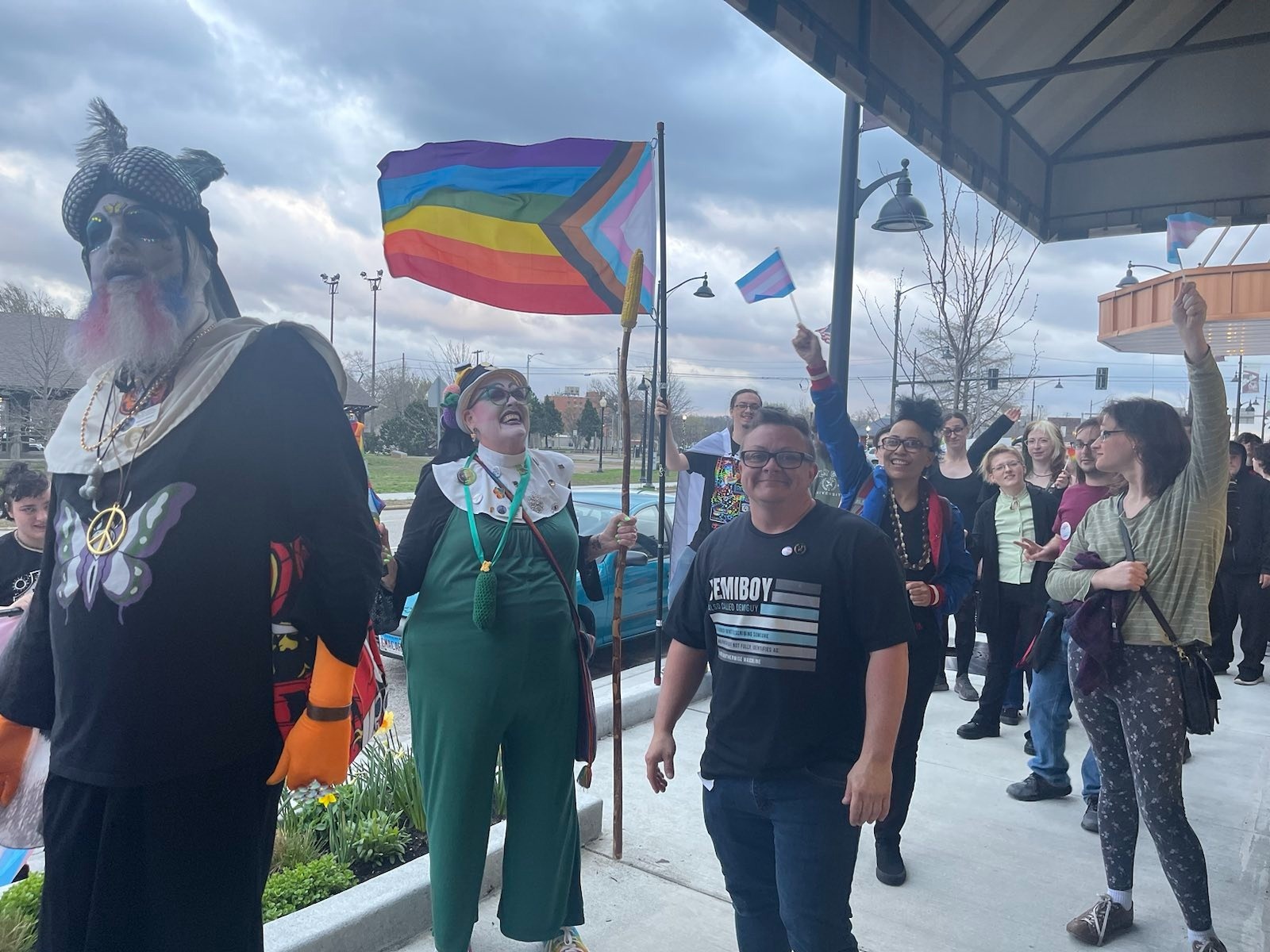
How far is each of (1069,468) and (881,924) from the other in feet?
13.4

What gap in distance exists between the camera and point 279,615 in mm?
1810

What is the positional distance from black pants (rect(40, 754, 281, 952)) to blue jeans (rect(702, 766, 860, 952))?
119 centimetres

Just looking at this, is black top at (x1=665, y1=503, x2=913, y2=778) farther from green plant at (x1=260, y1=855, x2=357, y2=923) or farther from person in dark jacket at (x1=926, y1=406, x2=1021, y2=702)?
person in dark jacket at (x1=926, y1=406, x2=1021, y2=702)

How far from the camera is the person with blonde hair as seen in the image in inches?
207

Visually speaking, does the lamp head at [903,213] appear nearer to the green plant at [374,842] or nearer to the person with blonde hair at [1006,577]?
the person with blonde hair at [1006,577]

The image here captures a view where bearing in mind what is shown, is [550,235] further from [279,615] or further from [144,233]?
[279,615]

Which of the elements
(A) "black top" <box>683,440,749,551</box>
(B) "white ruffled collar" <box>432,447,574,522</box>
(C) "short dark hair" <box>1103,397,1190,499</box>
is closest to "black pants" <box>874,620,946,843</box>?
(C) "short dark hair" <box>1103,397,1190,499</box>

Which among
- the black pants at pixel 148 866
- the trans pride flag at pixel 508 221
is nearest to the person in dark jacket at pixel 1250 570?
the trans pride flag at pixel 508 221

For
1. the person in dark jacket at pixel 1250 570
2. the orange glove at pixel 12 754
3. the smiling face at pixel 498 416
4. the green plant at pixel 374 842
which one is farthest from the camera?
the person in dark jacket at pixel 1250 570

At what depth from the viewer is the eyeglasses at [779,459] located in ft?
7.86

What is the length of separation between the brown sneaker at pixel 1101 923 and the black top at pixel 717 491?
2.86 meters

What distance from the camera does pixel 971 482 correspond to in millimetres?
6160

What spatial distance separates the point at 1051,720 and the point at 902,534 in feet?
5.22

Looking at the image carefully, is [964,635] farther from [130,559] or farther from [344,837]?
[130,559]
